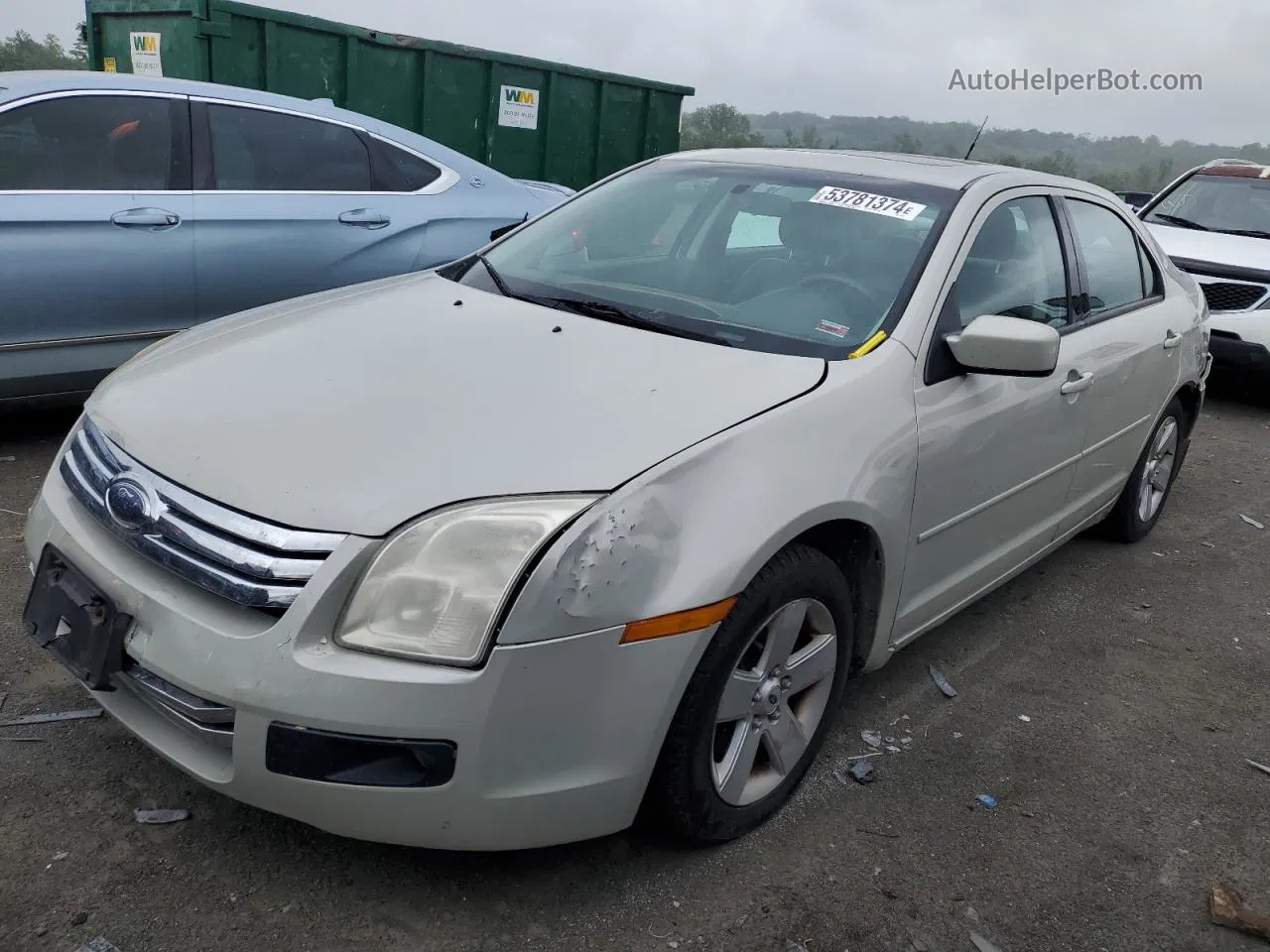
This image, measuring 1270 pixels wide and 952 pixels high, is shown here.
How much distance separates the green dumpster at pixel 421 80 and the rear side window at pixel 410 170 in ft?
8.48

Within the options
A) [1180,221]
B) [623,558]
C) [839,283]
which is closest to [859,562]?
[839,283]

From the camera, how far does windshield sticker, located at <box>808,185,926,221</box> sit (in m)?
3.24

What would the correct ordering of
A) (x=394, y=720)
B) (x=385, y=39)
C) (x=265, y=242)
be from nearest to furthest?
(x=394, y=720) → (x=265, y=242) → (x=385, y=39)

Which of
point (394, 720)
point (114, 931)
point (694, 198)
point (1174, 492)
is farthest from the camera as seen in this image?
point (1174, 492)

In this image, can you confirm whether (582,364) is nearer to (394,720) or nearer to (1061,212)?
(394,720)

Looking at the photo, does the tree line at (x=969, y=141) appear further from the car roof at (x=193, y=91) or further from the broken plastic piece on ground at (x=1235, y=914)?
the broken plastic piece on ground at (x=1235, y=914)

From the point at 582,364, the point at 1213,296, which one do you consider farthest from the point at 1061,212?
the point at 1213,296

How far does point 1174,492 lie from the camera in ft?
19.9

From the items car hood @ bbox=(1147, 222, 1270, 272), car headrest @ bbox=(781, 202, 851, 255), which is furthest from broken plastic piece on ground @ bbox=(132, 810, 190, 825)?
car hood @ bbox=(1147, 222, 1270, 272)

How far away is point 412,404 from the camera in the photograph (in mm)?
2428

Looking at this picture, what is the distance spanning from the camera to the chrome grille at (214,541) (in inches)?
80.8

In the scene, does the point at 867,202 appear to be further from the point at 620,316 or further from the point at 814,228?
the point at 620,316

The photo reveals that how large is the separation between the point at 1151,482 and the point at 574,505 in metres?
3.73

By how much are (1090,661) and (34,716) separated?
3.26m
